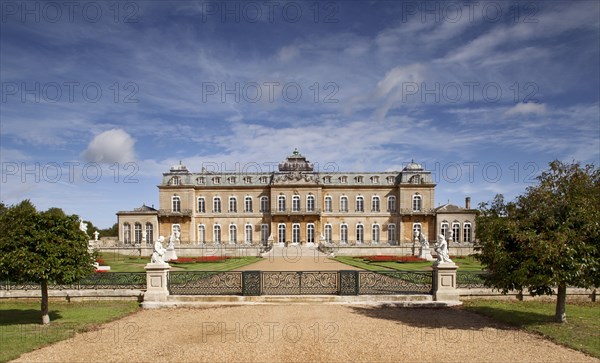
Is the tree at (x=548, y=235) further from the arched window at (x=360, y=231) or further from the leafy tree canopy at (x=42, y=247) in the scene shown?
the arched window at (x=360, y=231)

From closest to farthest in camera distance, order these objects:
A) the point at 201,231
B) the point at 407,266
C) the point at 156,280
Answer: the point at 156,280
the point at 407,266
the point at 201,231

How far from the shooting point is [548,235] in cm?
845

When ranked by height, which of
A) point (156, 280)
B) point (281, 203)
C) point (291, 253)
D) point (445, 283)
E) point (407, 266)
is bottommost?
point (291, 253)

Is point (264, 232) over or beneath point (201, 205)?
beneath

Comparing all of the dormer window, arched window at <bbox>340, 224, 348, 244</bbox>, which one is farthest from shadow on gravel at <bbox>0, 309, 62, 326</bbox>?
the dormer window

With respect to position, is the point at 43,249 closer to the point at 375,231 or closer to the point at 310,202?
the point at 310,202

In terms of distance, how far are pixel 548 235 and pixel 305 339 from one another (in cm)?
573

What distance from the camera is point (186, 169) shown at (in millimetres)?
45594

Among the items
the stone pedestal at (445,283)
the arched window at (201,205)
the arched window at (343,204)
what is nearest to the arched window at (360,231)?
the arched window at (343,204)

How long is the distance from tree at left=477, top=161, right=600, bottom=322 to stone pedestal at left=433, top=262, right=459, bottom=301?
6.20ft

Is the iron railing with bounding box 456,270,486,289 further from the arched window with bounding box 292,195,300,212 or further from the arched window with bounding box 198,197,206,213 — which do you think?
the arched window with bounding box 198,197,206,213

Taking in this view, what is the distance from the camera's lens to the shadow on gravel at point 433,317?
914 cm

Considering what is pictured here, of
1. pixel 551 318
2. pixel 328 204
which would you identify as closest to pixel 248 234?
pixel 328 204

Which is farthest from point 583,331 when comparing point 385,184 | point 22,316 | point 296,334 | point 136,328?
point 385,184
